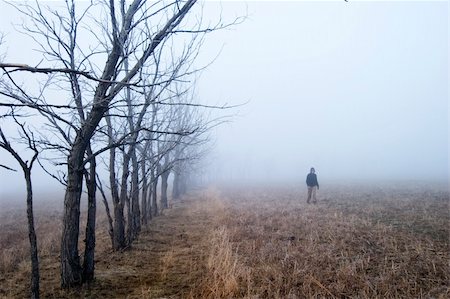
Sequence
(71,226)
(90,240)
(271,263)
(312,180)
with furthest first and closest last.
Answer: (312,180), (271,263), (90,240), (71,226)

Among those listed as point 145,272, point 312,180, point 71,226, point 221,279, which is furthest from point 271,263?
point 312,180

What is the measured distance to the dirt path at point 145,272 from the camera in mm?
6164

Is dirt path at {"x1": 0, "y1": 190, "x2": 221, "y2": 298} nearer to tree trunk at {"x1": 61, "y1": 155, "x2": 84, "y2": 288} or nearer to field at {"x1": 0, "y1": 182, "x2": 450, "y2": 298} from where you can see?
field at {"x1": 0, "y1": 182, "x2": 450, "y2": 298}

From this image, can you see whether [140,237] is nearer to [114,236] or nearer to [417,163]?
[114,236]

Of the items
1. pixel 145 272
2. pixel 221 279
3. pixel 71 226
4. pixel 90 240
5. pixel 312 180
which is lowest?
pixel 145 272

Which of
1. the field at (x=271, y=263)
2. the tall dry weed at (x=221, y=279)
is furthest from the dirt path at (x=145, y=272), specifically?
the tall dry weed at (x=221, y=279)

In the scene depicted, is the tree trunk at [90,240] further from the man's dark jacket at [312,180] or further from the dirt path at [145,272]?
the man's dark jacket at [312,180]

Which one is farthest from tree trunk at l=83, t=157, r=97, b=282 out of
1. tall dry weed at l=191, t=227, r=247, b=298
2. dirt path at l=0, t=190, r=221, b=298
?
tall dry weed at l=191, t=227, r=247, b=298

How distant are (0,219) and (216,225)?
586 inches

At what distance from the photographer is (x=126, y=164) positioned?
10406 millimetres

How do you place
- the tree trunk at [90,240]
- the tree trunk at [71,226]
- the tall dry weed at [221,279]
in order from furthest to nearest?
the tree trunk at [90,240] < the tree trunk at [71,226] < the tall dry weed at [221,279]

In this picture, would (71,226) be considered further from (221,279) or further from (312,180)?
(312,180)

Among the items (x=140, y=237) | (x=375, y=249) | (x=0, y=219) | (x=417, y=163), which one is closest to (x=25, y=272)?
(x=140, y=237)

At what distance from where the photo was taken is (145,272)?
7.47 m
